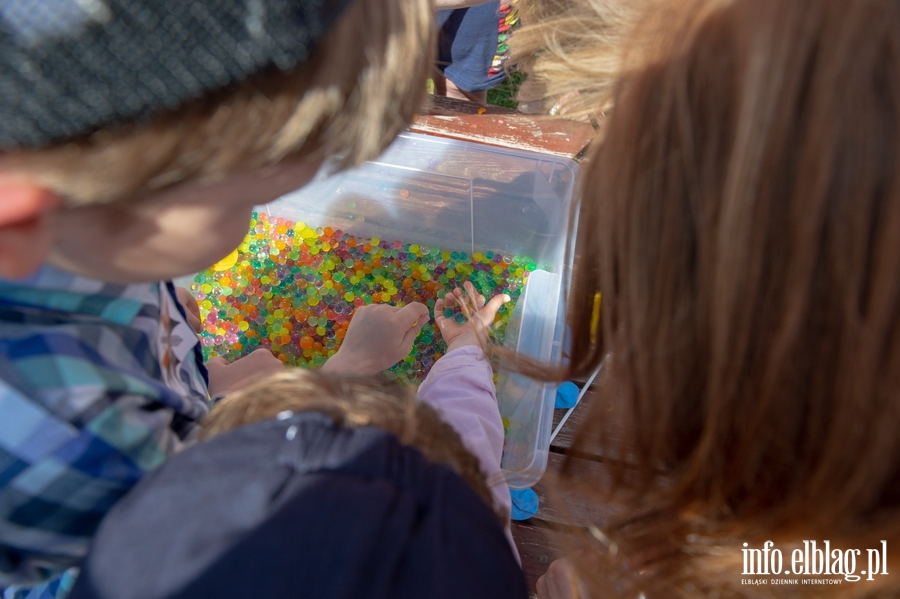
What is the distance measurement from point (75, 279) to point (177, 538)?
284 mm

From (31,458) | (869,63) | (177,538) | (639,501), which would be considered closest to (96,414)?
(31,458)

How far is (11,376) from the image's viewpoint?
0.40m

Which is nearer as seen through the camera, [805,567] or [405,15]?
[405,15]

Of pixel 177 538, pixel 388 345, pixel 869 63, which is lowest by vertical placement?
pixel 388 345

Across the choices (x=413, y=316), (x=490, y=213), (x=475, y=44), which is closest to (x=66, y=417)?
(x=413, y=316)

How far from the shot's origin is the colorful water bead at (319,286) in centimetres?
115

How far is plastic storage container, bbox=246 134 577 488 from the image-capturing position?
3.10 ft

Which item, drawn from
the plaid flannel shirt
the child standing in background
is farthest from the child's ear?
the child standing in background

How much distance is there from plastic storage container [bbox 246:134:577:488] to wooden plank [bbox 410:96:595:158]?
144mm

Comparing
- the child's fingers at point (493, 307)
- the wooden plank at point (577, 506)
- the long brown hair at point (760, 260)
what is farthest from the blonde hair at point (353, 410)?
the child's fingers at point (493, 307)

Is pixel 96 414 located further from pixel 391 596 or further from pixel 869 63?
pixel 869 63

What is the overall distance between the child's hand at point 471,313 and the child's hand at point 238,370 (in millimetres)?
350

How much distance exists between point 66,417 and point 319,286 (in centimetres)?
82

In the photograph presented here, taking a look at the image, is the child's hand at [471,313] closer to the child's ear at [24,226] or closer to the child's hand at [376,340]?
the child's hand at [376,340]
